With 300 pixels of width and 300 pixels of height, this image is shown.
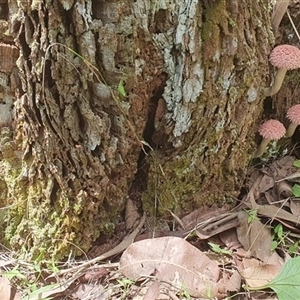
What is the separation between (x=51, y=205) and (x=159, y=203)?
439mm

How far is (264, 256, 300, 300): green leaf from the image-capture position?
4.49 feet

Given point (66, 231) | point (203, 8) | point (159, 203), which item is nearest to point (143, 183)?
point (159, 203)

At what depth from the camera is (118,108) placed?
4.80ft

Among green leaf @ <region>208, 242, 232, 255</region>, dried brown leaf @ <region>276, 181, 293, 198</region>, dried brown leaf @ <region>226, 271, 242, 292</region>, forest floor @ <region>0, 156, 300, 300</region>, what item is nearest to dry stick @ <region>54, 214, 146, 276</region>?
forest floor @ <region>0, 156, 300, 300</region>

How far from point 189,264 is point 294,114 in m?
0.83

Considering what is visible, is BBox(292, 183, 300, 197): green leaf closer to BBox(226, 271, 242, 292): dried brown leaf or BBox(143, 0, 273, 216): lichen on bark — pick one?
BBox(143, 0, 273, 216): lichen on bark

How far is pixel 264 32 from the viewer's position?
166 centimetres

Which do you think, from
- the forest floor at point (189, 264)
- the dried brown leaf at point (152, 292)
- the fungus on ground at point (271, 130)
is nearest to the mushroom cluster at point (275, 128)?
the fungus on ground at point (271, 130)

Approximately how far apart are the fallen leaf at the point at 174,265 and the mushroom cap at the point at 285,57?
81cm

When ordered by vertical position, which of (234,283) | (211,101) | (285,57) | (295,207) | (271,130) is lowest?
(234,283)

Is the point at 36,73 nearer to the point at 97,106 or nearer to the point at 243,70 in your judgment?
the point at 97,106

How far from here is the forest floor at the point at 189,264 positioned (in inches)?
56.4

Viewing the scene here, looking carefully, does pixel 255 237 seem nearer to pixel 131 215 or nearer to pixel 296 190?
pixel 296 190

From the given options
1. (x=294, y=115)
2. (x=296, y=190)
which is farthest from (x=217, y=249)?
(x=294, y=115)
